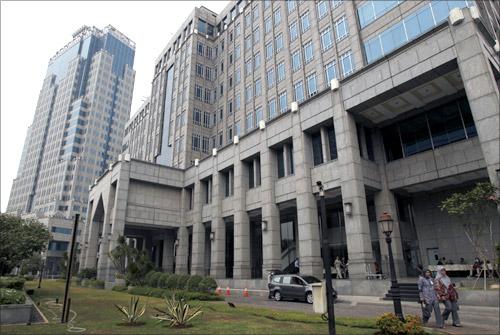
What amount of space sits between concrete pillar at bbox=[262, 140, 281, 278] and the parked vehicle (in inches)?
226

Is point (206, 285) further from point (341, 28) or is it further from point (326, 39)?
point (341, 28)

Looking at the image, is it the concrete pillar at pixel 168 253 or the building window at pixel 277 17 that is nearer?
the building window at pixel 277 17

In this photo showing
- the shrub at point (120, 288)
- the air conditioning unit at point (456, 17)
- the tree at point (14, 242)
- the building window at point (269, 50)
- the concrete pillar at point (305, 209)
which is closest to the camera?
the air conditioning unit at point (456, 17)

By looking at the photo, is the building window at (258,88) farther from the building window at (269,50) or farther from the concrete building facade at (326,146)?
the building window at (269,50)

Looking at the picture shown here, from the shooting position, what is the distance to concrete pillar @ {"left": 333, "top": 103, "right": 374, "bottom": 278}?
2223cm

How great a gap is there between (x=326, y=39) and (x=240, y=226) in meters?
21.3

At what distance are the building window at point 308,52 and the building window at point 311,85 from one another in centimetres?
205

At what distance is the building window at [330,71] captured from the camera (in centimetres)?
3350

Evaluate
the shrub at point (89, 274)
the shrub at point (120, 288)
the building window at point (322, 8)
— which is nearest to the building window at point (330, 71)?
the building window at point (322, 8)

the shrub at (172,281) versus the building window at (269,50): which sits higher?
the building window at (269,50)

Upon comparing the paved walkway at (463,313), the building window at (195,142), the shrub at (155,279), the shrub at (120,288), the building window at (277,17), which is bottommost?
the paved walkway at (463,313)

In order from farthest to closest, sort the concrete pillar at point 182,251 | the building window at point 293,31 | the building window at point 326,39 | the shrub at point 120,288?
the concrete pillar at point 182,251
the building window at point 293,31
the building window at point 326,39
the shrub at point 120,288

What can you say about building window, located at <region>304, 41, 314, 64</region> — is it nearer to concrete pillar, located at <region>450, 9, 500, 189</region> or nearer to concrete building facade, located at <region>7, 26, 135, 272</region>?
concrete pillar, located at <region>450, 9, 500, 189</region>

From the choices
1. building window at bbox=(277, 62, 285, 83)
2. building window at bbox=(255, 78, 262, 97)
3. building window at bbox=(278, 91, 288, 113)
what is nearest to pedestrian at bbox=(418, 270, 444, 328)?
building window at bbox=(278, 91, 288, 113)
